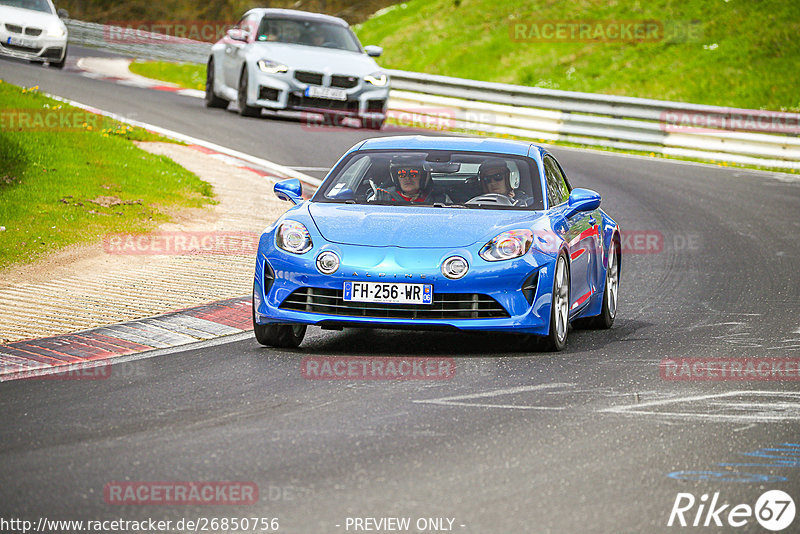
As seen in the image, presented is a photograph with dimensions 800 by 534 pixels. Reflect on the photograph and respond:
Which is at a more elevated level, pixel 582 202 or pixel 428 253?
pixel 582 202

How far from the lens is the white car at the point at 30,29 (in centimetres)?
2678

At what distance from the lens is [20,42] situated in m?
27.2

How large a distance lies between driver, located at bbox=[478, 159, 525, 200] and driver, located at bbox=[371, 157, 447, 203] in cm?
32

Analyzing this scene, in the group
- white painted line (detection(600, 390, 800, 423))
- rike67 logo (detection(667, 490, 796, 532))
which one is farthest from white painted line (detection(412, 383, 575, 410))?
rike67 logo (detection(667, 490, 796, 532))

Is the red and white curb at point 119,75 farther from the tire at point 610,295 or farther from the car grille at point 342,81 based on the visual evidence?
the tire at point 610,295

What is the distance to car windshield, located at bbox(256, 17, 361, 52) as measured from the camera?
22.6 metres

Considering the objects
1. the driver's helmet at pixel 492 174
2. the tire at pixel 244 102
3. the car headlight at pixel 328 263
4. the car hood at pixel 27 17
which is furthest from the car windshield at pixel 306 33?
the car headlight at pixel 328 263

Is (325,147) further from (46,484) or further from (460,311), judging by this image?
(46,484)

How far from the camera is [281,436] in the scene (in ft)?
20.6

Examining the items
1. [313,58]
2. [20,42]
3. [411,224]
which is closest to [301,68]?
[313,58]

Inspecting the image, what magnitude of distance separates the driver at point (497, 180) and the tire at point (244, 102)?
1310 centimetres

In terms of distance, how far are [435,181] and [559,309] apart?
137cm

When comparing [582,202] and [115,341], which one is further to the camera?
[582,202]

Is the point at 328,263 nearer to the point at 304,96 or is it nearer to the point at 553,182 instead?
the point at 553,182
